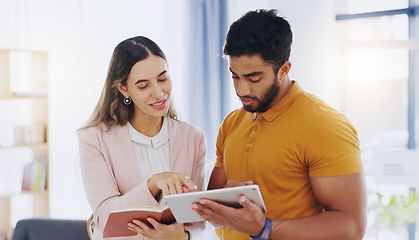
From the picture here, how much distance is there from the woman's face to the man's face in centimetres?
36

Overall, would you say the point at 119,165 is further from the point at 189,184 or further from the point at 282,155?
Result: the point at 282,155

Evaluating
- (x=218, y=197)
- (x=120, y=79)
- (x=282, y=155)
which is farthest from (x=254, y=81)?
(x=120, y=79)

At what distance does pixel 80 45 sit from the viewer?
4023mm

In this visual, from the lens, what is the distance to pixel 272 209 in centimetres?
148

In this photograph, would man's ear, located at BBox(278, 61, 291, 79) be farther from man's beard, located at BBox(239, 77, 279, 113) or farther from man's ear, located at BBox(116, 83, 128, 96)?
man's ear, located at BBox(116, 83, 128, 96)

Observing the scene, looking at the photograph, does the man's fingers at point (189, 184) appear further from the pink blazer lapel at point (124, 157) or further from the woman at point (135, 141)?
the pink blazer lapel at point (124, 157)

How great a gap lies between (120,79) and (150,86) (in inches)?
4.8

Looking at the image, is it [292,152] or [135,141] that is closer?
[292,152]

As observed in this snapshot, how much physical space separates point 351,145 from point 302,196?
0.74ft

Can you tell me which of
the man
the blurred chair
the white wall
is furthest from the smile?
the white wall

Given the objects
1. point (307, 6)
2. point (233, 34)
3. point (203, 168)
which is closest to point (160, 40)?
point (307, 6)

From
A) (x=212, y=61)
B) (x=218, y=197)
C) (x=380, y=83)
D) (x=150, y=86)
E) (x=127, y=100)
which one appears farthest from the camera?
(x=212, y=61)

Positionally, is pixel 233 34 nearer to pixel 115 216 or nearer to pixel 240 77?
pixel 240 77

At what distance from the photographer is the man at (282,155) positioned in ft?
4.38
